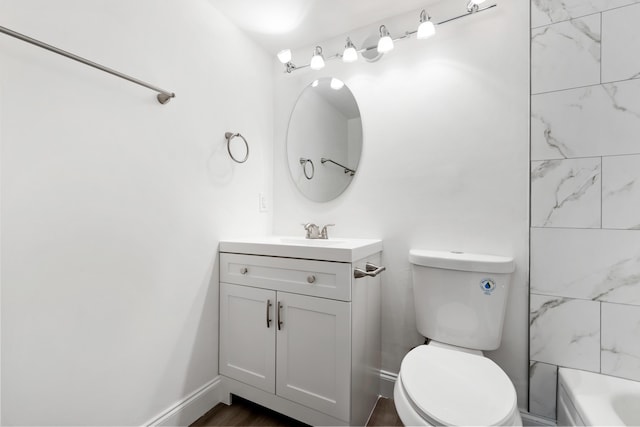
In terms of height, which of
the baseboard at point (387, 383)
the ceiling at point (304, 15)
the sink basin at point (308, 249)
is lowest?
the baseboard at point (387, 383)

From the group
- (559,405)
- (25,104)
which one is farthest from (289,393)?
(25,104)

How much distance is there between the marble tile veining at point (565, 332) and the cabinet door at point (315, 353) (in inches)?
33.6

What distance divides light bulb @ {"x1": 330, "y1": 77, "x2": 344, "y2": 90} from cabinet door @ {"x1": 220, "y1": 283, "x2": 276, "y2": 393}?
1289 millimetres

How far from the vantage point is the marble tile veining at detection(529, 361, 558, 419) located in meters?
1.28

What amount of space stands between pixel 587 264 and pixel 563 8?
111cm

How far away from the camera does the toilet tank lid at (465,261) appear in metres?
1.26

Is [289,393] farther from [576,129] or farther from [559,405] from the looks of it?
[576,129]

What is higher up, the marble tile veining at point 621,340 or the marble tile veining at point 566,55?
the marble tile veining at point 566,55

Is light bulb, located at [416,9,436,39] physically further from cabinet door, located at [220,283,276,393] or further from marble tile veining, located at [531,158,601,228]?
cabinet door, located at [220,283,276,393]

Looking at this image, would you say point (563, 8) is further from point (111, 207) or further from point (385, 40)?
point (111, 207)

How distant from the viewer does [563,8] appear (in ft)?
4.14

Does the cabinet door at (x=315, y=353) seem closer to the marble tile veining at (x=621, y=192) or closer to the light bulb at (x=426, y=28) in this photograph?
the marble tile veining at (x=621, y=192)

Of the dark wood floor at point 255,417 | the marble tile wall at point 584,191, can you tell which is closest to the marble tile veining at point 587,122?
the marble tile wall at point 584,191

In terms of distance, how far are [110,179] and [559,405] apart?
207cm
